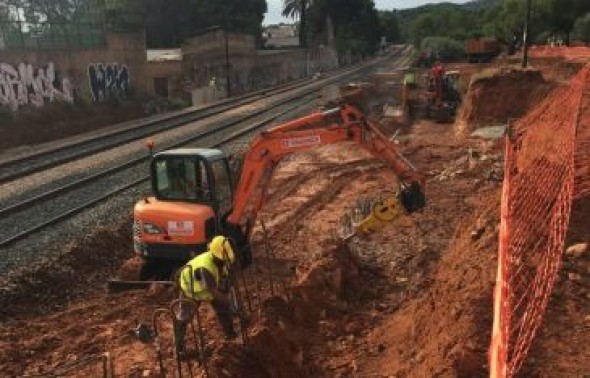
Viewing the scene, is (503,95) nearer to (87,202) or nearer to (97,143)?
(87,202)

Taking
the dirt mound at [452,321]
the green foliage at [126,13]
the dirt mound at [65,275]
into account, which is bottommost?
the dirt mound at [65,275]

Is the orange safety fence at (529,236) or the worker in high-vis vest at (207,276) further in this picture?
the worker in high-vis vest at (207,276)

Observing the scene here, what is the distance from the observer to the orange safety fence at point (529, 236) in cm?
581

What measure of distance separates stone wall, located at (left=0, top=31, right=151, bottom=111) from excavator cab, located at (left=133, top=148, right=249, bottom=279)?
79.5 ft

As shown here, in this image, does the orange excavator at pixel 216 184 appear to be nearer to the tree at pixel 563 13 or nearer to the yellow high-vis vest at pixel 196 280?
the yellow high-vis vest at pixel 196 280

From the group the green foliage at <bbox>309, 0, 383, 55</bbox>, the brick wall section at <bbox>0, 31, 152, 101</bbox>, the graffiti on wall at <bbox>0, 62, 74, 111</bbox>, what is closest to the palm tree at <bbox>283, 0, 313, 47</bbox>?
the green foliage at <bbox>309, 0, 383, 55</bbox>

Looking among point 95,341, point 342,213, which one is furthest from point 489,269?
point 342,213

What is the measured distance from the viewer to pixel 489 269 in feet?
27.1

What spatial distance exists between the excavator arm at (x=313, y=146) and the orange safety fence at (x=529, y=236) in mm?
1642

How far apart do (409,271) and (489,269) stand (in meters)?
3.26

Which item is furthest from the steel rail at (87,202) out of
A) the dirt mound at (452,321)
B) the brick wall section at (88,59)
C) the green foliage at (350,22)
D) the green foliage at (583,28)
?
the green foliage at (350,22)

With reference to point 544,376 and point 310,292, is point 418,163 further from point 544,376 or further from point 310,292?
point 544,376

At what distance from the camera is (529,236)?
27.7 ft

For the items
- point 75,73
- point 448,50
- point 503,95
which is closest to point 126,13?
point 75,73
